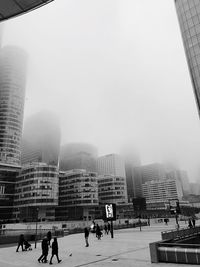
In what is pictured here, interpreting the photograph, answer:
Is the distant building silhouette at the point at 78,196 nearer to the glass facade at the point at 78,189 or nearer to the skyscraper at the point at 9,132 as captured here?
the glass facade at the point at 78,189

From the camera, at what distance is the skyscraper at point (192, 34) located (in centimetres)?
5504

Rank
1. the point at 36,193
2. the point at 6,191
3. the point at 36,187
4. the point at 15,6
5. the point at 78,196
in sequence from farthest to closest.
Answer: the point at 78,196
the point at 6,191
the point at 36,187
the point at 36,193
the point at 15,6

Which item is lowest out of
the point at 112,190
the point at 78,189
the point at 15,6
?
the point at 15,6

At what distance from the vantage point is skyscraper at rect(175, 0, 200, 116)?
55.0m

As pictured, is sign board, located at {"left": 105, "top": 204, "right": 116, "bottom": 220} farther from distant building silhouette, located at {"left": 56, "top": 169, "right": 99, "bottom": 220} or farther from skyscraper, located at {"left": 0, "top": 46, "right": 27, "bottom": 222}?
skyscraper, located at {"left": 0, "top": 46, "right": 27, "bottom": 222}

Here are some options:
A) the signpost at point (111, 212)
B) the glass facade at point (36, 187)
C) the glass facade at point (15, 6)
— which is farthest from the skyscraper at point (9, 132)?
the glass facade at point (15, 6)

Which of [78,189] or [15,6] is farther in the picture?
[78,189]

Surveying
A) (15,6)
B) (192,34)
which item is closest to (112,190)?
(192,34)

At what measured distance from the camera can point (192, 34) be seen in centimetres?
5756

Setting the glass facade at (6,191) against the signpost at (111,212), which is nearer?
the signpost at (111,212)

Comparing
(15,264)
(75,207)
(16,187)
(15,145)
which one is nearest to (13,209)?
(16,187)

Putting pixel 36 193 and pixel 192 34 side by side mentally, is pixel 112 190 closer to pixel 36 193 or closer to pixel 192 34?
pixel 36 193

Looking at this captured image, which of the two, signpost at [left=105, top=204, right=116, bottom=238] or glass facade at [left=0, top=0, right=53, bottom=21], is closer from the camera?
glass facade at [left=0, top=0, right=53, bottom=21]

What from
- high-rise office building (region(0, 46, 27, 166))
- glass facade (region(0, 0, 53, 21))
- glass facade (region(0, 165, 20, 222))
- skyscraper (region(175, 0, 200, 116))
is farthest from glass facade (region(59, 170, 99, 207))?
glass facade (region(0, 0, 53, 21))
